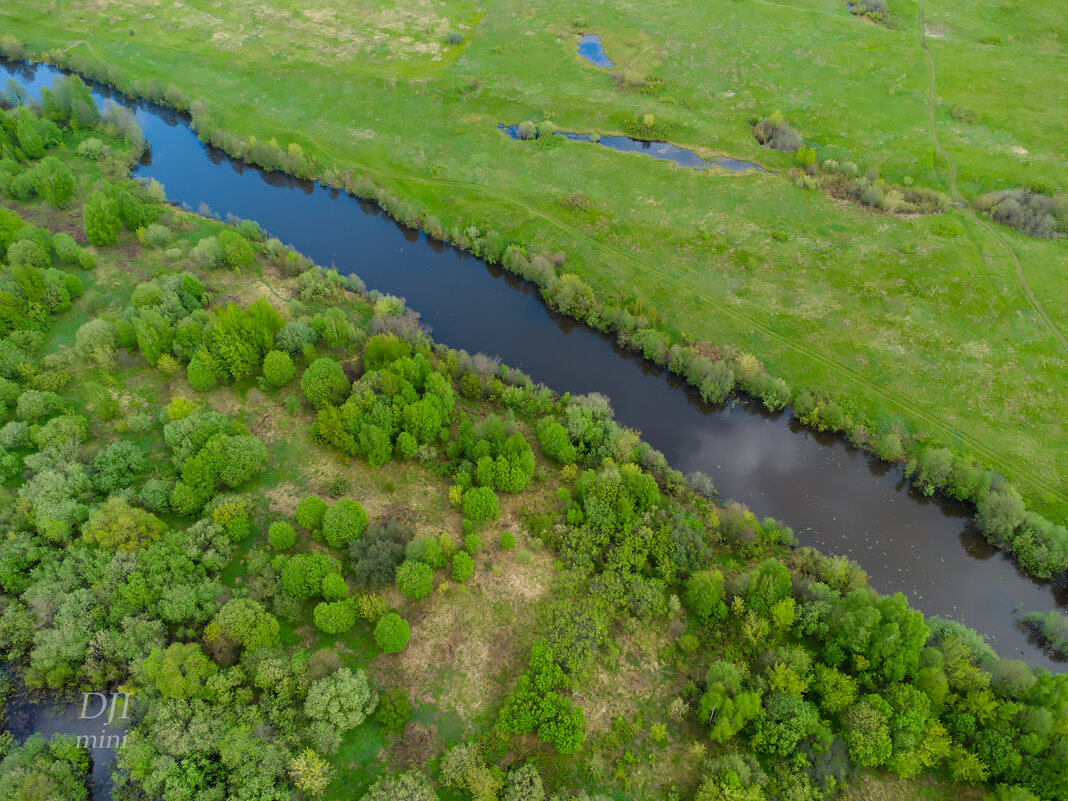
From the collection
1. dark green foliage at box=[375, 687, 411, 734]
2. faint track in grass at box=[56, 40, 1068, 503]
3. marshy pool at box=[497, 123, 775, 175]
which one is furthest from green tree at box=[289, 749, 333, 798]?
marshy pool at box=[497, 123, 775, 175]

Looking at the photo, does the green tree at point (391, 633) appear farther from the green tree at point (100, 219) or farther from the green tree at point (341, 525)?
the green tree at point (100, 219)

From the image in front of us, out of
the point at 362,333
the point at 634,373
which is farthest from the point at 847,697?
the point at 362,333

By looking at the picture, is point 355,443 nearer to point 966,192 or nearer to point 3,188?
point 3,188

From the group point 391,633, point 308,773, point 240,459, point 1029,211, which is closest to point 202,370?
point 240,459

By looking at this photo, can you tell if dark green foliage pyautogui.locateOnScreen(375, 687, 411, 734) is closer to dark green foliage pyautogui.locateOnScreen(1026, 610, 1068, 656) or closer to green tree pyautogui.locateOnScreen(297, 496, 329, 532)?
green tree pyautogui.locateOnScreen(297, 496, 329, 532)

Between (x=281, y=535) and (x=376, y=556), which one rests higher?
(x=376, y=556)

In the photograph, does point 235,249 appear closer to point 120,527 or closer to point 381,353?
point 381,353
